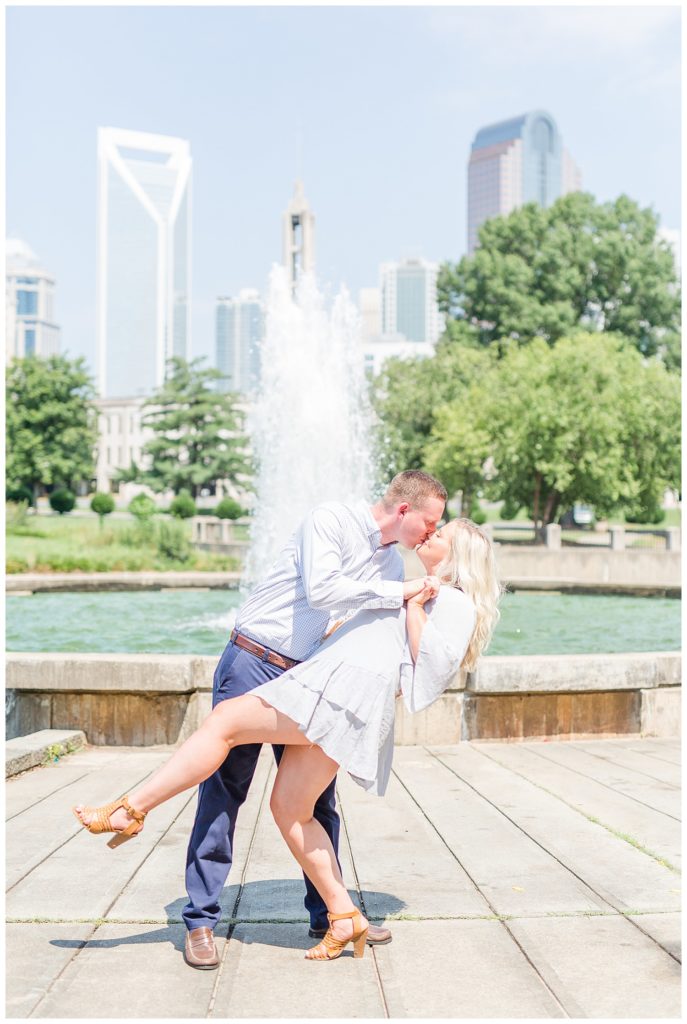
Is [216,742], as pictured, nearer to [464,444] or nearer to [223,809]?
[223,809]

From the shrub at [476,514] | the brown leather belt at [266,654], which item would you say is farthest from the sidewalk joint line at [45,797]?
the shrub at [476,514]

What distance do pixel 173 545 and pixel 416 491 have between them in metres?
28.3

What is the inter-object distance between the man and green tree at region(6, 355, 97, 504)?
67.9m

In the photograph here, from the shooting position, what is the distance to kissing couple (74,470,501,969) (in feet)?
13.3

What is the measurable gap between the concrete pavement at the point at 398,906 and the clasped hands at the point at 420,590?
1261 mm

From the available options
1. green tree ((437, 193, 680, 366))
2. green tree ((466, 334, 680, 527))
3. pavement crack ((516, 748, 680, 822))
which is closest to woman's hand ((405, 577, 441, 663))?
pavement crack ((516, 748, 680, 822))

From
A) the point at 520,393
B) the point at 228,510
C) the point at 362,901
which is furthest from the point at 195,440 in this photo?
the point at 362,901

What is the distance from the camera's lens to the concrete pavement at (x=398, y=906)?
3727mm

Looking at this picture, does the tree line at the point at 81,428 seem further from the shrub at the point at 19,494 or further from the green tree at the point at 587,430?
the green tree at the point at 587,430

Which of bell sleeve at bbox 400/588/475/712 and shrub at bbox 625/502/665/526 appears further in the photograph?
shrub at bbox 625/502/665/526

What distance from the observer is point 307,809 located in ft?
13.9

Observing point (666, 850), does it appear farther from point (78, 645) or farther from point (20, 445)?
point (20, 445)

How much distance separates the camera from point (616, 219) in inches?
2376

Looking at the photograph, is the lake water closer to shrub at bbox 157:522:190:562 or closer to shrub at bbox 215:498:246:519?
shrub at bbox 157:522:190:562
